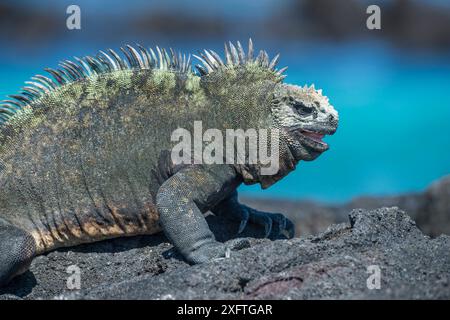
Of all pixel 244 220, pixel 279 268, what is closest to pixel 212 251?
pixel 279 268

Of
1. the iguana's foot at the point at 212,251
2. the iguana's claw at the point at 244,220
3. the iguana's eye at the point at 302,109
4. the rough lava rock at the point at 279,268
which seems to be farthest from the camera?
the iguana's claw at the point at 244,220

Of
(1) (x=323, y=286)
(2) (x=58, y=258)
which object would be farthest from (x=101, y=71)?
(1) (x=323, y=286)

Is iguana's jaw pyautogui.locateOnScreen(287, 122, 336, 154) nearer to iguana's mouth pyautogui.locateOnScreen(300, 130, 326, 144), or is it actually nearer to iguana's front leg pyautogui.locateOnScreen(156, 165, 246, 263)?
iguana's mouth pyautogui.locateOnScreen(300, 130, 326, 144)

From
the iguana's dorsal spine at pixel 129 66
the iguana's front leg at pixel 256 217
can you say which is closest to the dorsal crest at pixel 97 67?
the iguana's dorsal spine at pixel 129 66

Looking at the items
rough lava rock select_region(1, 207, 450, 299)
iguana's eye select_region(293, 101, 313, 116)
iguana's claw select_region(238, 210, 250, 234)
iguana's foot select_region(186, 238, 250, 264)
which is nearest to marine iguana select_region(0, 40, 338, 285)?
iguana's eye select_region(293, 101, 313, 116)

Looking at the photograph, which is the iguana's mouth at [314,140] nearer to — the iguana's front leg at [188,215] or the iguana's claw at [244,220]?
the iguana's front leg at [188,215]
